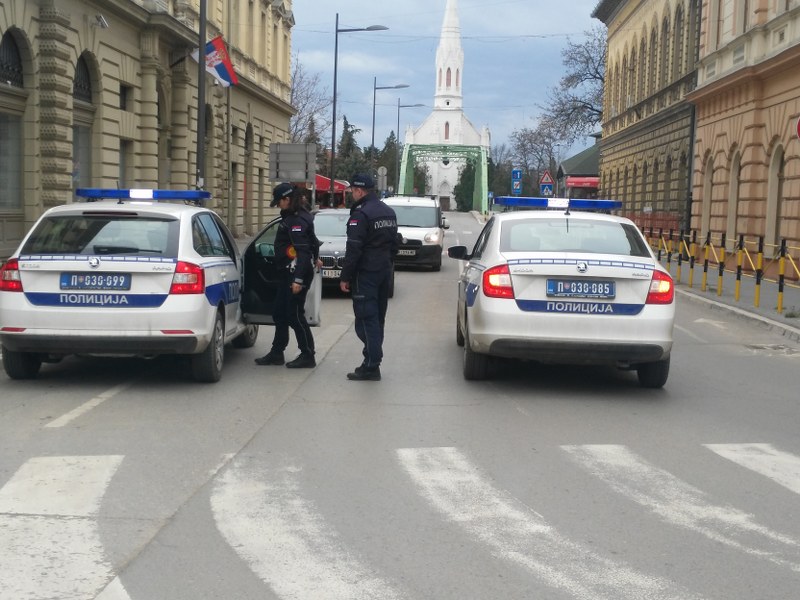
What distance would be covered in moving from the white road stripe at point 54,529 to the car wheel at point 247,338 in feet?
16.7

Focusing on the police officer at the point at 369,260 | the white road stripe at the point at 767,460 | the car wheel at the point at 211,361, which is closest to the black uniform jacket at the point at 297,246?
the police officer at the point at 369,260

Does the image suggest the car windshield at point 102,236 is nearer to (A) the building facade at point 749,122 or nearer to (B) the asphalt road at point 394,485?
(B) the asphalt road at point 394,485

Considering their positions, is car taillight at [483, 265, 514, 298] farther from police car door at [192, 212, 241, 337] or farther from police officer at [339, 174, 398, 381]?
police car door at [192, 212, 241, 337]

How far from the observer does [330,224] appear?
1986 centimetres

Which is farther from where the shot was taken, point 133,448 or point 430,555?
point 133,448

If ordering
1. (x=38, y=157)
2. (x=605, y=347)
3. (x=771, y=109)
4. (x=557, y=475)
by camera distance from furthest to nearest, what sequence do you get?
(x=771, y=109) → (x=38, y=157) → (x=605, y=347) → (x=557, y=475)

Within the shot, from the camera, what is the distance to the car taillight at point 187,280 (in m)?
8.80

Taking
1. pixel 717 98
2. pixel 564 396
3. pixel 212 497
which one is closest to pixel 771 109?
pixel 717 98

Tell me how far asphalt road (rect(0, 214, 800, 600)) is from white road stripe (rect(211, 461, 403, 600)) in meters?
0.02

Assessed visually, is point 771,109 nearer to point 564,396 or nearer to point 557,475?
point 564,396

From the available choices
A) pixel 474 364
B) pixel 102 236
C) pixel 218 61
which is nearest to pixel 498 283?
pixel 474 364

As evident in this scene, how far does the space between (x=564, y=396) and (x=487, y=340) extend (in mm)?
871

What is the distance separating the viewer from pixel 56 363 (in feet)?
34.0

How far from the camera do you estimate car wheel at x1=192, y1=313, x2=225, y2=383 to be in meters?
9.20
